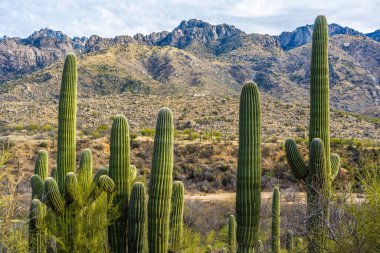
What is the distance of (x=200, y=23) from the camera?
6309 inches

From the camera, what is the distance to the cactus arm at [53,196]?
857 cm

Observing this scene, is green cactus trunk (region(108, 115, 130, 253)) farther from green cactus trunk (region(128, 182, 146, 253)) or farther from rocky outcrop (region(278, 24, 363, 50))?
rocky outcrop (region(278, 24, 363, 50))

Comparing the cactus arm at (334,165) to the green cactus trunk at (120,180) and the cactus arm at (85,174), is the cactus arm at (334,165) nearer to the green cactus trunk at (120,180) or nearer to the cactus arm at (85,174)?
the green cactus trunk at (120,180)

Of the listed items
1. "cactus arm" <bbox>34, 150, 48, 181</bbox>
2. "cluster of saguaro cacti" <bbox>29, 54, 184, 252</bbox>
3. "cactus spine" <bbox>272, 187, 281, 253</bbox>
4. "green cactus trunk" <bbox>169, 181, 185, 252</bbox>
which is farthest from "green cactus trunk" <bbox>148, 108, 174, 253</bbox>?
"cactus spine" <bbox>272, 187, 281, 253</bbox>

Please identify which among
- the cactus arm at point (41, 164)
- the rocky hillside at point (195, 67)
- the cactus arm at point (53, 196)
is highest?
the rocky hillside at point (195, 67)

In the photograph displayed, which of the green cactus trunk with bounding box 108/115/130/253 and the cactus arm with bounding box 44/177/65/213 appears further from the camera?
the green cactus trunk with bounding box 108/115/130/253

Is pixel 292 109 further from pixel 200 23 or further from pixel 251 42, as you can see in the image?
pixel 200 23

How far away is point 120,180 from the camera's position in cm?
888

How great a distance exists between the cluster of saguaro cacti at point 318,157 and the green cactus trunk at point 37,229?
5549mm

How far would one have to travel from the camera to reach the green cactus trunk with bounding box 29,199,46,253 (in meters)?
9.16

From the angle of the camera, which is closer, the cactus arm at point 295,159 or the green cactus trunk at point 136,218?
the green cactus trunk at point 136,218

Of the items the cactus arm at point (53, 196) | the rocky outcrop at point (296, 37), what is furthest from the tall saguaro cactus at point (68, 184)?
the rocky outcrop at point (296, 37)

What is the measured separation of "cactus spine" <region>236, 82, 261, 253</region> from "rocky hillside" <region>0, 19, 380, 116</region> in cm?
5699

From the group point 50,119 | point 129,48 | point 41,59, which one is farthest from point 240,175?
point 41,59
